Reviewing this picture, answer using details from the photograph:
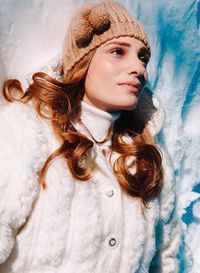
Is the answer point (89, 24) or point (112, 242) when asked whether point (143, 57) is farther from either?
point (112, 242)

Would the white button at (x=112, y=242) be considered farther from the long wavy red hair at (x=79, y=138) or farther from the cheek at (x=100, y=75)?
the cheek at (x=100, y=75)

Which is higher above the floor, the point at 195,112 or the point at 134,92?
the point at 134,92

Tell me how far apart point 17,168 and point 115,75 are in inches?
15.9

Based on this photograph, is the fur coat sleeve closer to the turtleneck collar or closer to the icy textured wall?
the turtleneck collar

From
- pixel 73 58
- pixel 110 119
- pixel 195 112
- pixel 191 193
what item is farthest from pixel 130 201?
pixel 195 112

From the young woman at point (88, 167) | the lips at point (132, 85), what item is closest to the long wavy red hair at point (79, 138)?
the young woman at point (88, 167)

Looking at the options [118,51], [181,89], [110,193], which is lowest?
[181,89]

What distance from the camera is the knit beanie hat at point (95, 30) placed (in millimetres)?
1366

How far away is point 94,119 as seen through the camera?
1.40 meters

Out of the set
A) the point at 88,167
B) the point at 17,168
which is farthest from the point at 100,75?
the point at 17,168

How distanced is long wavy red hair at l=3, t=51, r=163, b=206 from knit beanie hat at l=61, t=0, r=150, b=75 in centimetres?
3

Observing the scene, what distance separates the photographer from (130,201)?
4.45 ft

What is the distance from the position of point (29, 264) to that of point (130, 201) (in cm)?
35

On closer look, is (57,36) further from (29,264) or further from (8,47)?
(29,264)
